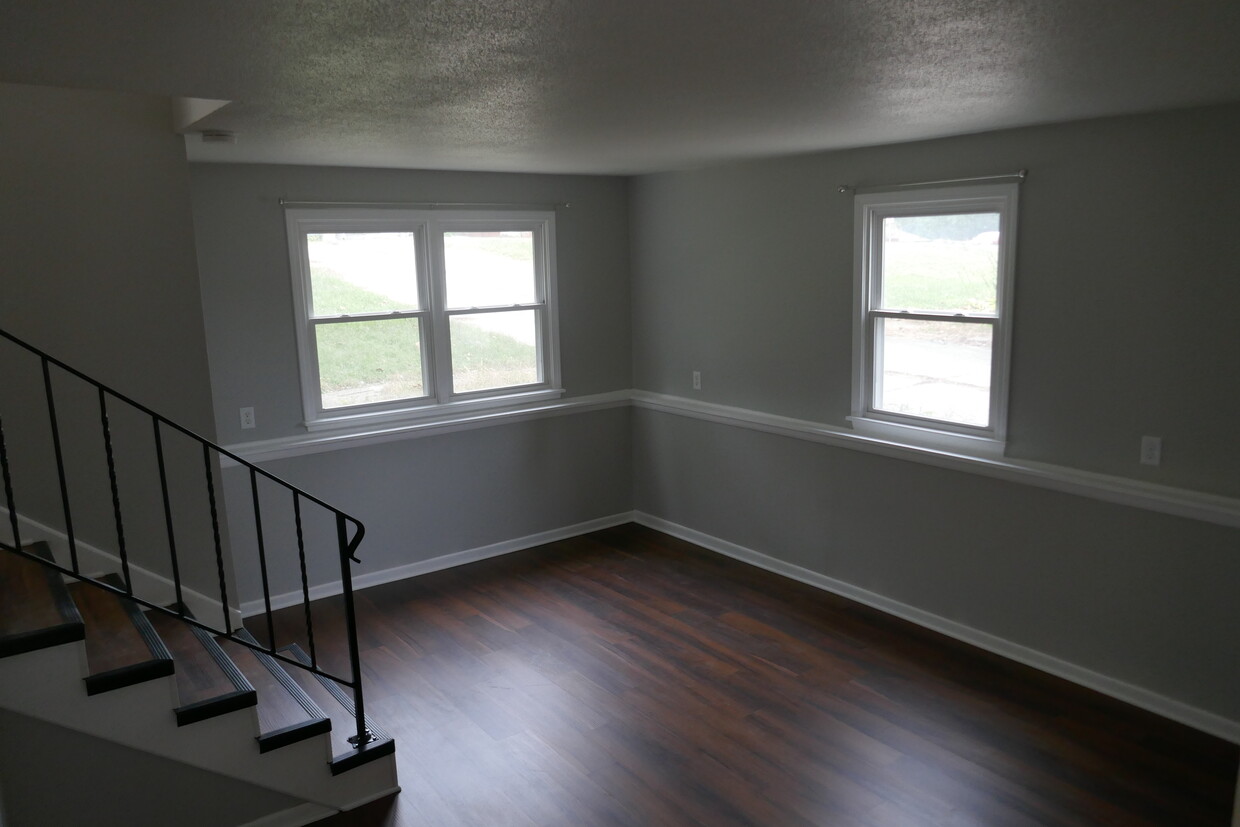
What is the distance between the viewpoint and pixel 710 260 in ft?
17.7

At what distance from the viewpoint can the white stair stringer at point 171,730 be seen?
2.55 m

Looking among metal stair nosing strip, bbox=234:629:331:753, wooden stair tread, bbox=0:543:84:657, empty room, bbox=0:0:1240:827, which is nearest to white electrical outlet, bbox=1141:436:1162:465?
empty room, bbox=0:0:1240:827

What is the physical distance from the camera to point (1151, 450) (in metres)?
3.54

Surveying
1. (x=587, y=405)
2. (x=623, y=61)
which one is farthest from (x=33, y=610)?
(x=587, y=405)

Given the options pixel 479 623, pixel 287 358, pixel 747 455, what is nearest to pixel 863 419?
pixel 747 455

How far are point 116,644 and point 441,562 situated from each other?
2550 mm

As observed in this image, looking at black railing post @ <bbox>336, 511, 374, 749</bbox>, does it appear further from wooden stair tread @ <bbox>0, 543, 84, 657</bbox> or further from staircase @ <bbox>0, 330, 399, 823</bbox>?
wooden stair tread @ <bbox>0, 543, 84, 657</bbox>

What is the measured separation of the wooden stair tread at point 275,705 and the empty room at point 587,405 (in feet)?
0.08

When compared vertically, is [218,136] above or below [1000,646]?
above

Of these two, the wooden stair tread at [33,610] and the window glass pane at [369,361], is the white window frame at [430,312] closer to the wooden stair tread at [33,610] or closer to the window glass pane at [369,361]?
the window glass pane at [369,361]

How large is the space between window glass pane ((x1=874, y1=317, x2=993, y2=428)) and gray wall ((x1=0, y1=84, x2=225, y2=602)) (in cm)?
320

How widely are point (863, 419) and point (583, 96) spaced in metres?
2.64

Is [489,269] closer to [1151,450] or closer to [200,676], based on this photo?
[200,676]

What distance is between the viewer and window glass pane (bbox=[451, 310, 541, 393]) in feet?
17.8
